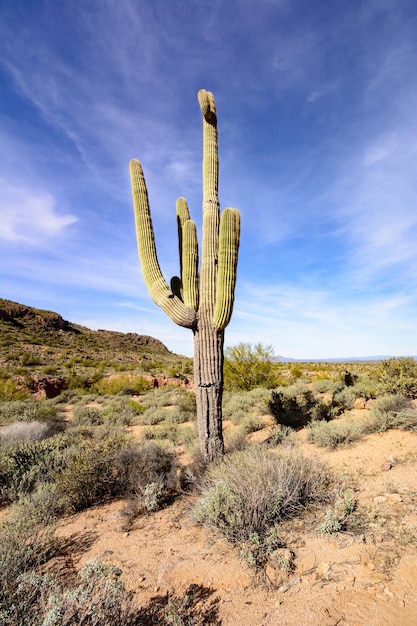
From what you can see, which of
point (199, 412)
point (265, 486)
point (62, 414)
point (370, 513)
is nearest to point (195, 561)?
point (265, 486)

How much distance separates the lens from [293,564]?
2781 millimetres

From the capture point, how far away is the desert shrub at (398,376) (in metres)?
8.12

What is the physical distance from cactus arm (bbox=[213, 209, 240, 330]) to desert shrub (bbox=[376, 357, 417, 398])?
233 inches

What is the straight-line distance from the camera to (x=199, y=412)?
5.34 meters

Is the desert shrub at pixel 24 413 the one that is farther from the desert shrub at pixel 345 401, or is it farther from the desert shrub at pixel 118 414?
the desert shrub at pixel 345 401

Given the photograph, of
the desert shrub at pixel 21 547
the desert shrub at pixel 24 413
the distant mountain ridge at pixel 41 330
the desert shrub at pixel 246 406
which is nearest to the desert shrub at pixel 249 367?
the desert shrub at pixel 246 406

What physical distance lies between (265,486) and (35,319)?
4211 cm

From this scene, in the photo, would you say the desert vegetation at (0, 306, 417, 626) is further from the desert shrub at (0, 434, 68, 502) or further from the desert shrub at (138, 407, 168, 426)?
the desert shrub at (138, 407, 168, 426)

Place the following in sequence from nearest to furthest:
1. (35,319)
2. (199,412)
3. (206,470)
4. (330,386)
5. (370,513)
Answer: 1. (370,513)
2. (206,470)
3. (199,412)
4. (330,386)
5. (35,319)

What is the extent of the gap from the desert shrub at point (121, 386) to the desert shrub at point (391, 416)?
13.2 m

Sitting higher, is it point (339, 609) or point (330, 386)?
point (330, 386)

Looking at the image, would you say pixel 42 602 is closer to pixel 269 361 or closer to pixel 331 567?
pixel 331 567

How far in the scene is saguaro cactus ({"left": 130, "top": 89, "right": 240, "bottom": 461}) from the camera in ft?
17.5

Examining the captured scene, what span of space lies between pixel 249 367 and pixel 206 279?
8986 millimetres
